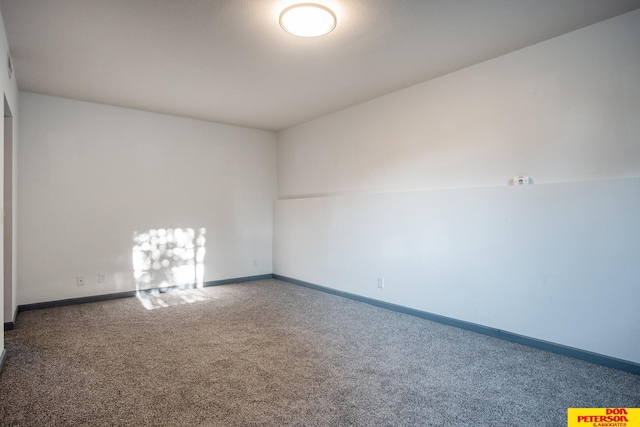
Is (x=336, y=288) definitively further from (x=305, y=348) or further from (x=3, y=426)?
(x=3, y=426)

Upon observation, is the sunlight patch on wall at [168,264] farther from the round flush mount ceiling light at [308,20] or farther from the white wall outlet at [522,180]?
the white wall outlet at [522,180]

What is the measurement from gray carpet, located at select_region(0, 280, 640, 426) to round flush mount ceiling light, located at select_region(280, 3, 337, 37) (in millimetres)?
2481

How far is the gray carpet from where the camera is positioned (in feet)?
6.53

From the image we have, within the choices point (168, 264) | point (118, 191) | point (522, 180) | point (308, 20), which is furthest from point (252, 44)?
point (168, 264)

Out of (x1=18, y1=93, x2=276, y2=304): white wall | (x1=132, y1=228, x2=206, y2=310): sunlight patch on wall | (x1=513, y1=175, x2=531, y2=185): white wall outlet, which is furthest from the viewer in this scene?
(x1=132, y1=228, x2=206, y2=310): sunlight patch on wall

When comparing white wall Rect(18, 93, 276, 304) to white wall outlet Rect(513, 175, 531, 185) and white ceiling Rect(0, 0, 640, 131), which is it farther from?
white wall outlet Rect(513, 175, 531, 185)

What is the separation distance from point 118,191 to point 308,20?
3610 millimetres

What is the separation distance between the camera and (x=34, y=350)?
291 cm

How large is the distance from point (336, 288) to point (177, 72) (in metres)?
3.31

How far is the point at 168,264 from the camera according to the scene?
16.8ft

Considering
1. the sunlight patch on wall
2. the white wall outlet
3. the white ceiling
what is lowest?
the sunlight patch on wall

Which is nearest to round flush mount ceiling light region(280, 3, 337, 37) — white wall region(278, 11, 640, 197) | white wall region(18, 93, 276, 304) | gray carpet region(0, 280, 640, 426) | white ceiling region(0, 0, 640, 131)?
white ceiling region(0, 0, 640, 131)

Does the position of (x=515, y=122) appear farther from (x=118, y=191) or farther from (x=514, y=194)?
(x=118, y=191)

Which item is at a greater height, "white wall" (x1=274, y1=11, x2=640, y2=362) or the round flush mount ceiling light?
the round flush mount ceiling light
